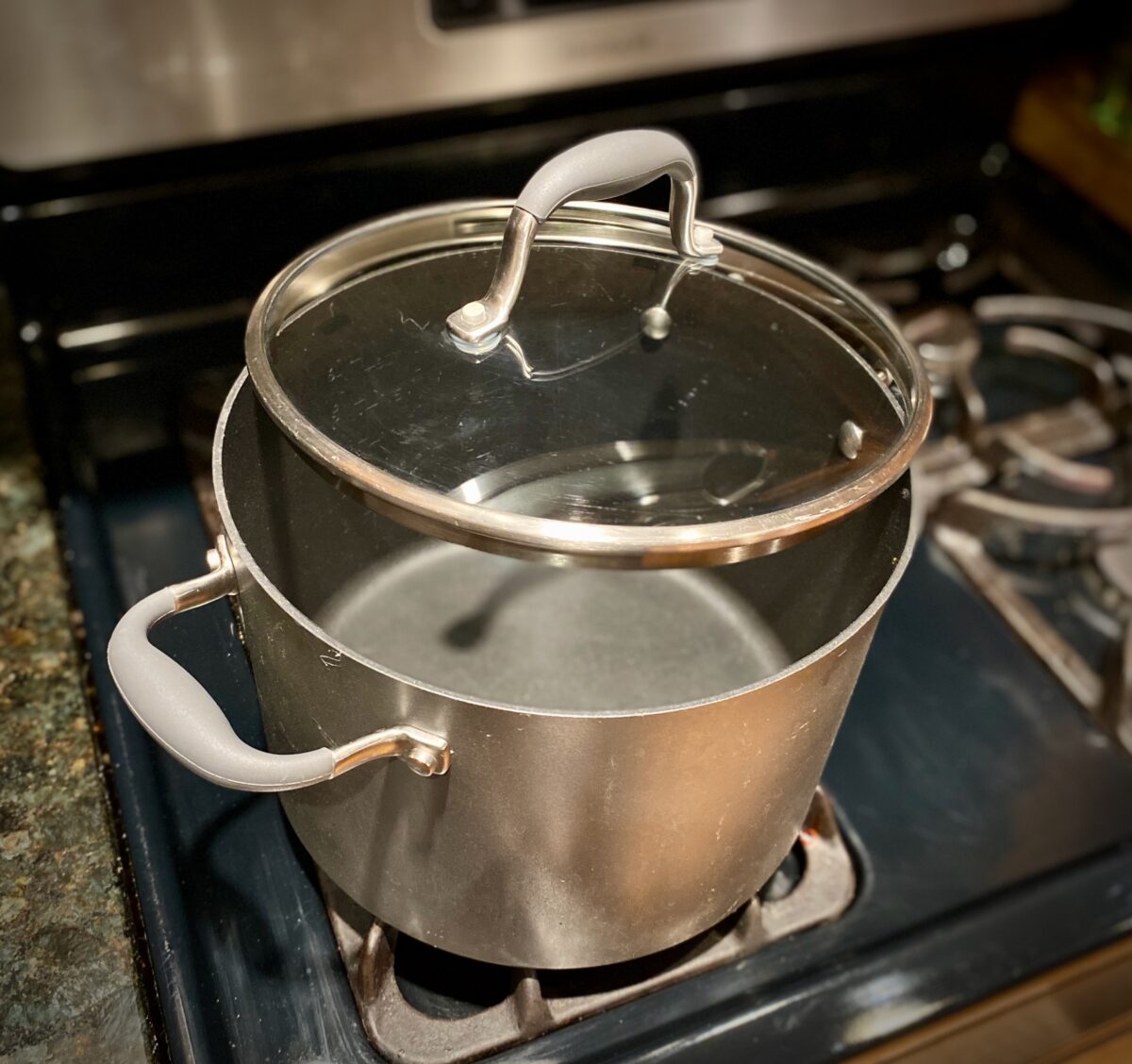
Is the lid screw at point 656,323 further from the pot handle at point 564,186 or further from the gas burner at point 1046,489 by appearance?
the gas burner at point 1046,489

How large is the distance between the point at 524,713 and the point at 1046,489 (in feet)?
1.68

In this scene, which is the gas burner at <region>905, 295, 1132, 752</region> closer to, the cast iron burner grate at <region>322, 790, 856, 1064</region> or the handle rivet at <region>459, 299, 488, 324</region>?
the cast iron burner grate at <region>322, 790, 856, 1064</region>

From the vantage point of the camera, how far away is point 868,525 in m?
0.46

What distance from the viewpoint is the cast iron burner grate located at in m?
0.42

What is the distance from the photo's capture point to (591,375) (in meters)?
0.43

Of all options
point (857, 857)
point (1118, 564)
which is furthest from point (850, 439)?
point (1118, 564)

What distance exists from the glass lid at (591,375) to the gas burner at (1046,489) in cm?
25

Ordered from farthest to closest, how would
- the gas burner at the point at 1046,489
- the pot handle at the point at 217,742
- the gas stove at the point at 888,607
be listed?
the gas burner at the point at 1046,489
the gas stove at the point at 888,607
the pot handle at the point at 217,742

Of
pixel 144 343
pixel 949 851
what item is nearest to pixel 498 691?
pixel 949 851

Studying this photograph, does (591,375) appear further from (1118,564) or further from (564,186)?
(1118,564)

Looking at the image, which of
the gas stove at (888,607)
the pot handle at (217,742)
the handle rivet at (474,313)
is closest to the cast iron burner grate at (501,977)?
the gas stove at (888,607)

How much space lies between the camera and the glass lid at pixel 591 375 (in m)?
0.35

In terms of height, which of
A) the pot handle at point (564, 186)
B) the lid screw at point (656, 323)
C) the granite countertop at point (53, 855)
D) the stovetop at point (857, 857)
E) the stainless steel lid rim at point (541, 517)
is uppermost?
the pot handle at point (564, 186)

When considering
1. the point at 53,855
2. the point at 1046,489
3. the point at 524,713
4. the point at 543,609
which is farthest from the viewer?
the point at 1046,489
